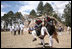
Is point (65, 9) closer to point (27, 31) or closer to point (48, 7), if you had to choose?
point (48, 7)

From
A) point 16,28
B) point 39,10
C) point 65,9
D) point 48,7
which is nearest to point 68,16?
point 65,9

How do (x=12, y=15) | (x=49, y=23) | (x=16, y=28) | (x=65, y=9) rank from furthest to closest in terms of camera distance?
(x=65, y=9)
(x=12, y=15)
(x=16, y=28)
(x=49, y=23)

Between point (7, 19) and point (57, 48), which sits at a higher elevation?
point (57, 48)

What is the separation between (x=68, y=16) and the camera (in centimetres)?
5888

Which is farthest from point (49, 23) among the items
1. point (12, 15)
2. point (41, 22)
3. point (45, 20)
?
point (12, 15)

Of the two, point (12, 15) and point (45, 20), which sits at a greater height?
point (45, 20)

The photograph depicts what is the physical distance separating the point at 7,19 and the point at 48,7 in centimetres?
1825

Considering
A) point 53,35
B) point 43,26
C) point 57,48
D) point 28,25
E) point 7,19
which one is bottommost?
point 7,19

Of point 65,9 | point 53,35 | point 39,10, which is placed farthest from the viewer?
point 39,10

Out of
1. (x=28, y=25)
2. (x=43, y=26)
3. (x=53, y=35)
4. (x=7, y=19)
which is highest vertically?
(x=43, y=26)

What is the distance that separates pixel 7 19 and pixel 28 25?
37.4 metres

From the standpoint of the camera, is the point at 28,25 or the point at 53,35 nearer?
the point at 53,35

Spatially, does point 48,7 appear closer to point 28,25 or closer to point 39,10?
point 39,10

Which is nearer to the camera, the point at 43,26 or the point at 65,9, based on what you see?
the point at 43,26
